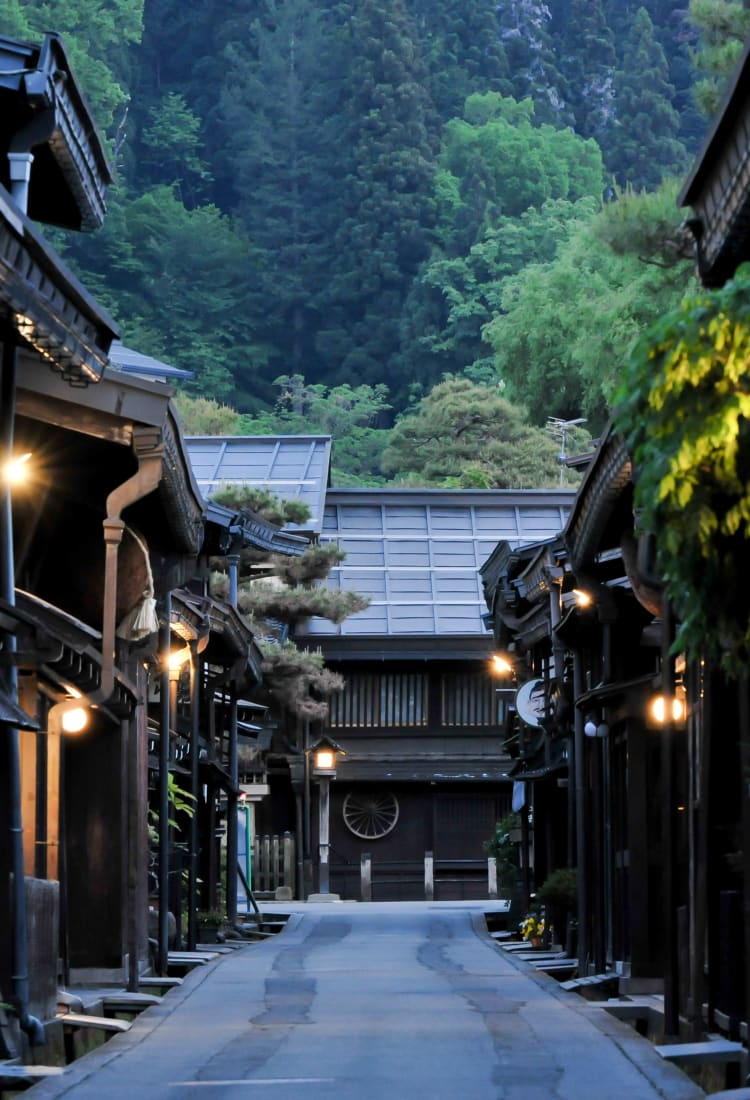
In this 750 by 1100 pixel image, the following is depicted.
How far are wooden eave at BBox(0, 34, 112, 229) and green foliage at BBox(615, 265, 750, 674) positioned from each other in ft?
27.4

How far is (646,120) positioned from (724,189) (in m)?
100

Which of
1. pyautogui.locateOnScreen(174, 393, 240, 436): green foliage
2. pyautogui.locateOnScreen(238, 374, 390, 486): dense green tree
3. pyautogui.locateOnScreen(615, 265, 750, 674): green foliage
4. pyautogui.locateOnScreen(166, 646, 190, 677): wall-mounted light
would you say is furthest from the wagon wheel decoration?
pyautogui.locateOnScreen(615, 265, 750, 674): green foliage

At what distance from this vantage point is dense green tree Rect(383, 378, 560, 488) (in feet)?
236

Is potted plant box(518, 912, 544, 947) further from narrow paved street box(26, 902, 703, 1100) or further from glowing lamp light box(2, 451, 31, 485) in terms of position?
glowing lamp light box(2, 451, 31, 485)

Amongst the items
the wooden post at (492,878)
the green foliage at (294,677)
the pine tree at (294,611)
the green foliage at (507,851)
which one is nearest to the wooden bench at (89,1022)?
the green foliage at (507,851)

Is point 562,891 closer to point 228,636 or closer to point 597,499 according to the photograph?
point 228,636

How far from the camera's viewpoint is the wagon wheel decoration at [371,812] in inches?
2143

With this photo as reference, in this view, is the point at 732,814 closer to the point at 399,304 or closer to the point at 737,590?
the point at 737,590

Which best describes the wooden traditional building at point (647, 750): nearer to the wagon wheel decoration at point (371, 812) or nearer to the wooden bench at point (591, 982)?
the wooden bench at point (591, 982)

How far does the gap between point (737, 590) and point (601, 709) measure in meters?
15.7

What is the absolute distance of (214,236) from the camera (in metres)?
99.8

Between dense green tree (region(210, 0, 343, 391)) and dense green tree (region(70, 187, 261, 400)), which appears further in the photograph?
dense green tree (region(210, 0, 343, 391))

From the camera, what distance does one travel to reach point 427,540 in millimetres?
61875

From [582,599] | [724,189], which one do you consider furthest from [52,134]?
[582,599]
